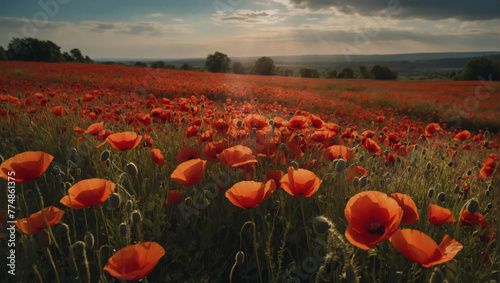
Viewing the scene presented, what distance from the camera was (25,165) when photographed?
126cm

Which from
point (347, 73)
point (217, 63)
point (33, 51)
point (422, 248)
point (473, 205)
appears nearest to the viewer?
point (422, 248)

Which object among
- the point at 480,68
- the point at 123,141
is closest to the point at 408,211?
the point at 123,141

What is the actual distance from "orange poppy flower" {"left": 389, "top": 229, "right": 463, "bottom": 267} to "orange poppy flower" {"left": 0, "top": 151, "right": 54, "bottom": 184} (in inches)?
54.1

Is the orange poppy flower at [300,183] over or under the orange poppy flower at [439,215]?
over

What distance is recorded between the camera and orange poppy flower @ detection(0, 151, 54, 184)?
1.25m

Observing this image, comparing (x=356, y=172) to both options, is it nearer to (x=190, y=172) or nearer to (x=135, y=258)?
(x=190, y=172)

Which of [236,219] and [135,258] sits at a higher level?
[135,258]

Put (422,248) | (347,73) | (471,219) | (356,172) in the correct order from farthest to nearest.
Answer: (347,73)
(356,172)
(471,219)
(422,248)

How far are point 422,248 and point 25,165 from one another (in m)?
1.52

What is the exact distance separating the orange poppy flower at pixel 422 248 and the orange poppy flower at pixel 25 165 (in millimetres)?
1373

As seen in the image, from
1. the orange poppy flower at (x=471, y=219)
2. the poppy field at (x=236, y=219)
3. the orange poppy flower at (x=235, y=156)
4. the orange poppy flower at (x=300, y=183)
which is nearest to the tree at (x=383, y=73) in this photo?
the poppy field at (x=236, y=219)

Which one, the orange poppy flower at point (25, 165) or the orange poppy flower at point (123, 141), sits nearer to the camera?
the orange poppy flower at point (25, 165)

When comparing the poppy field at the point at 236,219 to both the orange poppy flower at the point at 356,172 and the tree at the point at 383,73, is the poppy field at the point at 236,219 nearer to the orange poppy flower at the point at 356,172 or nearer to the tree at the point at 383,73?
the orange poppy flower at the point at 356,172

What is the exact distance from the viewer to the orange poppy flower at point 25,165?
A: 1251 millimetres
